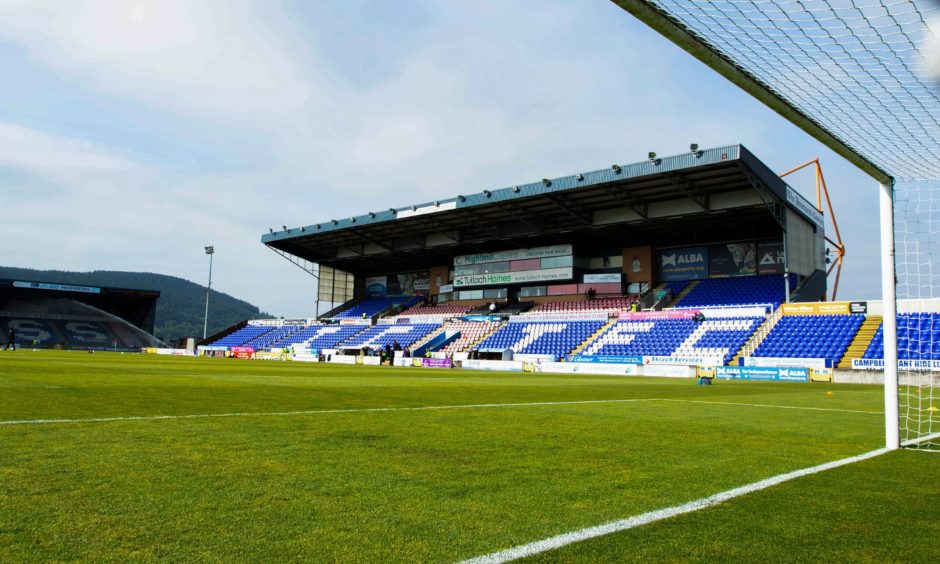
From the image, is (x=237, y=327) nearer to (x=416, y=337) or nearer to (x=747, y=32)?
(x=416, y=337)

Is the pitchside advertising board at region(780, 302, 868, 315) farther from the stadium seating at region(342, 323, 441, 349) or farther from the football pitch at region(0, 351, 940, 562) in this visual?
the football pitch at region(0, 351, 940, 562)

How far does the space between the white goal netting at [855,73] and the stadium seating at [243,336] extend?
61.3 m

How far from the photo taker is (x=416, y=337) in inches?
2005

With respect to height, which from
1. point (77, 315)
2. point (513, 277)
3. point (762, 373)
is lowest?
point (762, 373)

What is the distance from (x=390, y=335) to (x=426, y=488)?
4971cm

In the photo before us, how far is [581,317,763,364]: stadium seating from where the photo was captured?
3431 centimetres

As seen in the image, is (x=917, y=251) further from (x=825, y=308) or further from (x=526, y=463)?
(x=825, y=308)

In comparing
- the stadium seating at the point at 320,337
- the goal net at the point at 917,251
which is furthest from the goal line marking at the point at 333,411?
the stadium seating at the point at 320,337

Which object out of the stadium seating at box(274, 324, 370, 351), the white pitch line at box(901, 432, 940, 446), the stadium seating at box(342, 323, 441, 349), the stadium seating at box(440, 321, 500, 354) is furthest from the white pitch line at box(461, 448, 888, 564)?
the stadium seating at box(274, 324, 370, 351)

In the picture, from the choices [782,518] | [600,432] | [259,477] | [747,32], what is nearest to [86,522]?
[259,477]

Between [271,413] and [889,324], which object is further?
[271,413]

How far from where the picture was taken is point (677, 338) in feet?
121

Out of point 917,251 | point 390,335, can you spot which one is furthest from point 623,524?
point 390,335

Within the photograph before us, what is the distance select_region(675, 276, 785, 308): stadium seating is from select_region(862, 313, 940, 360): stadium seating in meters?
9.04
